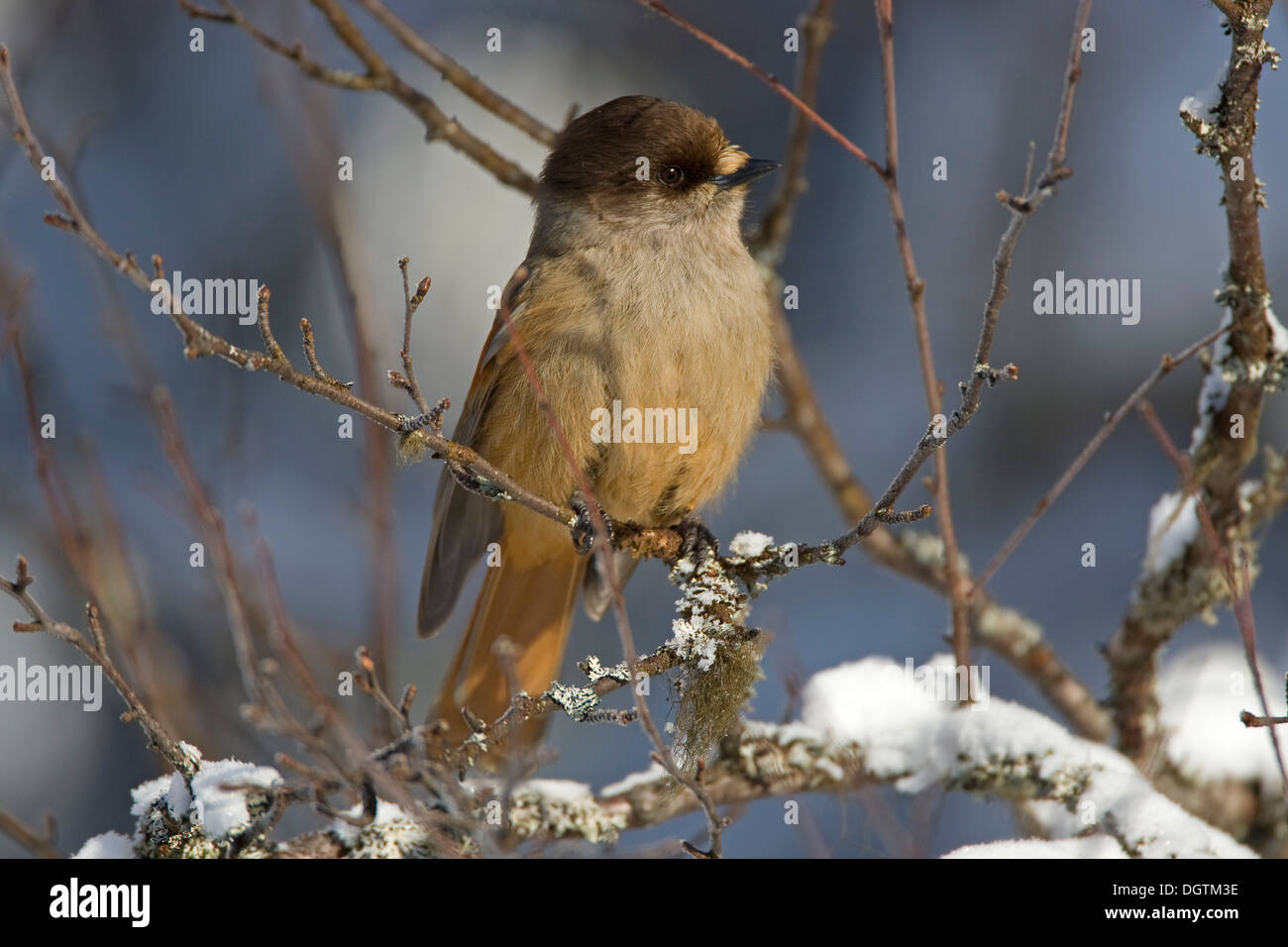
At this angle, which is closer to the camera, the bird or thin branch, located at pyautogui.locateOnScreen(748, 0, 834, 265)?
the bird

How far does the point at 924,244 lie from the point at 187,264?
413 centimetres

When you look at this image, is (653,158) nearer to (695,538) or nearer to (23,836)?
(695,538)

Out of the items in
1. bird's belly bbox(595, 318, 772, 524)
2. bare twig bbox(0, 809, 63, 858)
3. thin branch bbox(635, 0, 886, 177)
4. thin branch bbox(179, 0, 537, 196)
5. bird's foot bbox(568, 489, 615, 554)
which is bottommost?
bare twig bbox(0, 809, 63, 858)

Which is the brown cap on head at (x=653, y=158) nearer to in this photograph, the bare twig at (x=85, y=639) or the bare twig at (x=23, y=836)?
the bare twig at (x=85, y=639)

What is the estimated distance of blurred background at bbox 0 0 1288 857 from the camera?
20.0 feet

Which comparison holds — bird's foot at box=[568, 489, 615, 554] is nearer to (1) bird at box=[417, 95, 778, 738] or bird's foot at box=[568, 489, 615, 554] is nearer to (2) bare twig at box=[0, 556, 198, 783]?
(1) bird at box=[417, 95, 778, 738]

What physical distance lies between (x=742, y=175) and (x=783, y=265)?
9.27 ft

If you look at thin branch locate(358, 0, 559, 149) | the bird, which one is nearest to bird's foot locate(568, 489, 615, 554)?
the bird

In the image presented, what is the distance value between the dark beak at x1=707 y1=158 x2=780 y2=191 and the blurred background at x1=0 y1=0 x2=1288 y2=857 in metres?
2.31

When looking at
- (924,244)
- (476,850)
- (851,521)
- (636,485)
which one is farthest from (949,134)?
(476,850)

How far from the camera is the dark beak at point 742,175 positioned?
165 inches

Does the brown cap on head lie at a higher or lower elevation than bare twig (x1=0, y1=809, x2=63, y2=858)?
higher

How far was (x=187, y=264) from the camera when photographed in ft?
20.9

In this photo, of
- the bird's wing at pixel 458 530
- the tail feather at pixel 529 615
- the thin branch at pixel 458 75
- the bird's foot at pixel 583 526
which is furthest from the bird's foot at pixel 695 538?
the thin branch at pixel 458 75
